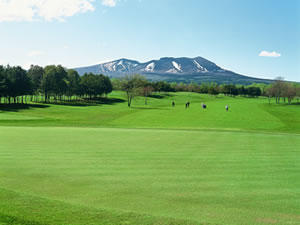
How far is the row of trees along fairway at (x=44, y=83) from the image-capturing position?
89188mm

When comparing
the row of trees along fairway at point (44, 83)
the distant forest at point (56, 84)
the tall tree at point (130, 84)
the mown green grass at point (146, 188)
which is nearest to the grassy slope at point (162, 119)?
the row of trees along fairway at point (44, 83)

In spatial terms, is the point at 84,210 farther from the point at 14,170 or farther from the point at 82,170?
the point at 14,170

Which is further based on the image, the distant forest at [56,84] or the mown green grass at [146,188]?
the distant forest at [56,84]

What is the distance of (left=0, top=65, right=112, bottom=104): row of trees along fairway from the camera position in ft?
293

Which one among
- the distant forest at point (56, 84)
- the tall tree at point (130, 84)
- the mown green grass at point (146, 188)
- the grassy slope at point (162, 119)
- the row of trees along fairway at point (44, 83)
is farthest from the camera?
the tall tree at point (130, 84)

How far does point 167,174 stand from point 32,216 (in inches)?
212

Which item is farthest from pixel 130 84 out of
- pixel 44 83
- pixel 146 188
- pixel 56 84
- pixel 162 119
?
pixel 146 188

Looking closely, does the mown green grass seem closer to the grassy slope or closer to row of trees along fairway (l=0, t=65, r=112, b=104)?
the grassy slope

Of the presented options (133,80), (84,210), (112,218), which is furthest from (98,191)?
(133,80)

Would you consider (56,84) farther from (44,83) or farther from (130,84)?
(130,84)

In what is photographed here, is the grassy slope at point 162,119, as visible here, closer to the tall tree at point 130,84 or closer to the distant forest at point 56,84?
the distant forest at point 56,84

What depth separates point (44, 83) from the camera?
338ft

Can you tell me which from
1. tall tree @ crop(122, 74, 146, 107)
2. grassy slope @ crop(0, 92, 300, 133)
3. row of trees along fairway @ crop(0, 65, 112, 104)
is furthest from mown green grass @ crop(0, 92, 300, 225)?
tall tree @ crop(122, 74, 146, 107)

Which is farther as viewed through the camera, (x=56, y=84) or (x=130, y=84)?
(x=130, y=84)
